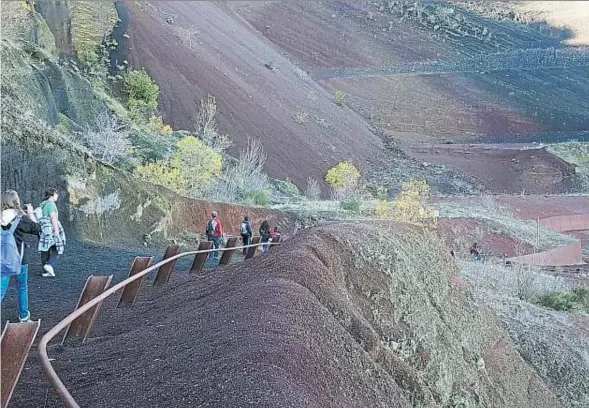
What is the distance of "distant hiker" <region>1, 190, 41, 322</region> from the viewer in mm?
8195

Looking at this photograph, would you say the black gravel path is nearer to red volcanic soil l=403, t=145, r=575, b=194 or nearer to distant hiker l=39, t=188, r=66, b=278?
distant hiker l=39, t=188, r=66, b=278

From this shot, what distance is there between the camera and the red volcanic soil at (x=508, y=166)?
255ft

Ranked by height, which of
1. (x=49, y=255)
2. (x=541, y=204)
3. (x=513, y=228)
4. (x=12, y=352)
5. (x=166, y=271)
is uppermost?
(x=12, y=352)

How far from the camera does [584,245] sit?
52531 millimetres

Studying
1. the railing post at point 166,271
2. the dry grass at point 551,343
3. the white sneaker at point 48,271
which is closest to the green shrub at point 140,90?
the dry grass at point 551,343

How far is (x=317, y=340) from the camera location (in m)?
7.11

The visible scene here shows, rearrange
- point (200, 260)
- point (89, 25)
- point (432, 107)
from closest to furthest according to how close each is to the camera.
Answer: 1. point (200, 260)
2. point (89, 25)
3. point (432, 107)

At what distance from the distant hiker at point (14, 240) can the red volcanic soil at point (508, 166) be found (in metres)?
71.2

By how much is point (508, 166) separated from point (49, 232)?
76955 millimetres

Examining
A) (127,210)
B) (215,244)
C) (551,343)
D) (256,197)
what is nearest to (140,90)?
(256,197)

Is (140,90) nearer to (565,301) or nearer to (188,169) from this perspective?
(188,169)

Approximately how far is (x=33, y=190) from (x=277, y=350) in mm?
13327

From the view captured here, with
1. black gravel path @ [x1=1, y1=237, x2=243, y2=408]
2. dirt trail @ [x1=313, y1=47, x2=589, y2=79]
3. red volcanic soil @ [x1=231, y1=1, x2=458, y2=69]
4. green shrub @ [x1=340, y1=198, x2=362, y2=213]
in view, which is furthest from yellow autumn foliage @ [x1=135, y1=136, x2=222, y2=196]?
red volcanic soil @ [x1=231, y1=1, x2=458, y2=69]

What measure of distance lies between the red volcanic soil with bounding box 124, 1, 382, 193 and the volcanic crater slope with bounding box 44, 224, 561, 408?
43915 mm
